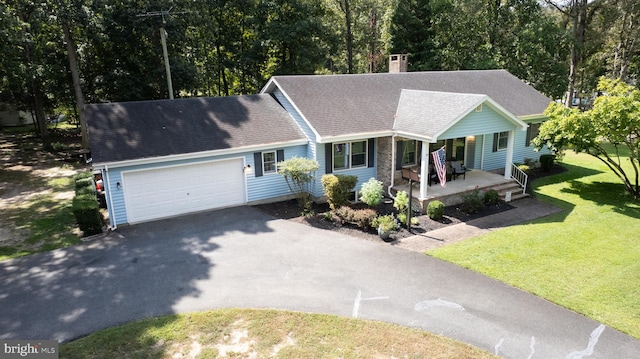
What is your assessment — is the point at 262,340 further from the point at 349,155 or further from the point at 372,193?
the point at 349,155

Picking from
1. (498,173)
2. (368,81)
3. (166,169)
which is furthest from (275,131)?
(498,173)

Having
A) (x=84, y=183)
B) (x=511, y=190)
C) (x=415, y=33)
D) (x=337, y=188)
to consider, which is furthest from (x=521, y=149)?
(x=84, y=183)

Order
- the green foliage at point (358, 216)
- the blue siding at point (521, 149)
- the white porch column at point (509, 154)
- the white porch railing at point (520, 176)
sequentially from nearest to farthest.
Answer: the green foliage at point (358, 216), the white porch column at point (509, 154), the white porch railing at point (520, 176), the blue siding at point (521, 149)

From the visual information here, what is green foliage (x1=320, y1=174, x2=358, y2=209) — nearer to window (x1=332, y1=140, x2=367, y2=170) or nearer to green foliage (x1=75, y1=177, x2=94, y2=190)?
window (x1=332, y1=140, x2=367, y2=170)

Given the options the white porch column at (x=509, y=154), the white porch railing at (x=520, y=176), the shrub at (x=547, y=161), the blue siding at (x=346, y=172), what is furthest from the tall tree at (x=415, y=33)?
Answer: the blue siding at (x=346, y=172)

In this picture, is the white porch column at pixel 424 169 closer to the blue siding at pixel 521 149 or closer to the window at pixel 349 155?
the window at pixel 349 155

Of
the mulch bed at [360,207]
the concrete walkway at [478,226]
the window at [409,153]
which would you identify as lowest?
the concrete walkway at [478,226]
